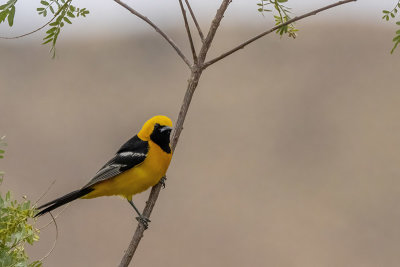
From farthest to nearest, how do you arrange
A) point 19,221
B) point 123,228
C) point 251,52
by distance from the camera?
point 251,52
point 123,228
point 19,221

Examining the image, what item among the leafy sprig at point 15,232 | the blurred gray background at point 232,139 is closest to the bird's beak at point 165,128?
the leafy sprig at point 15,232

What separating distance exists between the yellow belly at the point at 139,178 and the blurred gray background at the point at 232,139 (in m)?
24.6

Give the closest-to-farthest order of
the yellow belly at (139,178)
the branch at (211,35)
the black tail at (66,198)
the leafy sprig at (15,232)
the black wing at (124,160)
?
the leafy sprig at (15,232) < the branch at (211,35) < the black tail at (66,198) < the yellow belly at (139,178) < the black wing at (124,160)

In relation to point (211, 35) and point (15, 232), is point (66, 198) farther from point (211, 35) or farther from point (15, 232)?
point (15, 232)

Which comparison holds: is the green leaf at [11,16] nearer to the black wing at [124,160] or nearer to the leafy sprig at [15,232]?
the leafy sprig at [15,232]

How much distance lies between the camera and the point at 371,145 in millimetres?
40688

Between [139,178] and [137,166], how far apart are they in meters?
0.16

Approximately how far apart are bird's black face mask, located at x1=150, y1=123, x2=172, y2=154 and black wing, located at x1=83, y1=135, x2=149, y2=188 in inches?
3.6

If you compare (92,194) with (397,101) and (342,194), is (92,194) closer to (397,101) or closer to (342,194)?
(342,194)

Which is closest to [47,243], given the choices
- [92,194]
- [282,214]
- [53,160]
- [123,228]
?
[123,228]

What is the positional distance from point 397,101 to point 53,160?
64.3 ft

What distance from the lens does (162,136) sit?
5.84 m

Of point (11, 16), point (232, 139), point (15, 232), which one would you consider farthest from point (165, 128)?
point (232, 139)

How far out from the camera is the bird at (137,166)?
18.5 feet
